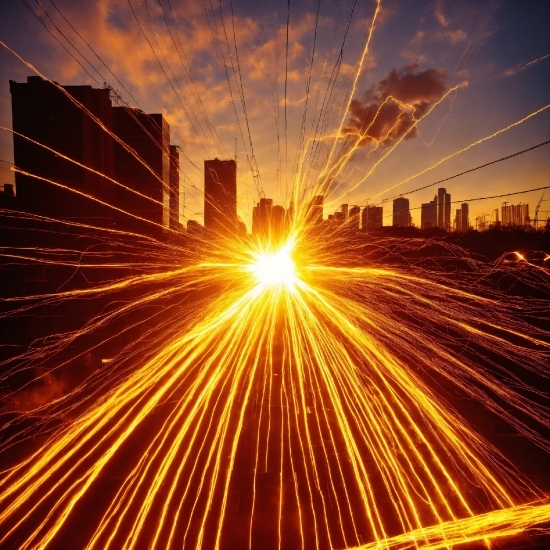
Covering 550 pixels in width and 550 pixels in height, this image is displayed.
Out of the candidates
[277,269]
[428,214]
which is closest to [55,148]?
[277,269]

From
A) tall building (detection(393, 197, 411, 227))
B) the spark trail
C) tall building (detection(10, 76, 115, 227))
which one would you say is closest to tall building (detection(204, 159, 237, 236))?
the spark trail

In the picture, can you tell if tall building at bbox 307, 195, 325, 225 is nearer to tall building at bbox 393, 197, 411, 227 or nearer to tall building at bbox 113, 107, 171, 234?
tall building at bbox 393, 197, 411, 227

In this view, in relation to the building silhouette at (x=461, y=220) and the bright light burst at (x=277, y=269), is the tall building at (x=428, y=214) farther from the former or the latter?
the bright light burst at (x=277, y=269)

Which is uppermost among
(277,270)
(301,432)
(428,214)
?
(428,214)

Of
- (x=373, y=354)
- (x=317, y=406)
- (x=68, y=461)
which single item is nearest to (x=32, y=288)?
(x=68, y=461)

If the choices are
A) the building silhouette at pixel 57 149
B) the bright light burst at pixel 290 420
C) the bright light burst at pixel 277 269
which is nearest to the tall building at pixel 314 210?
the bright light burst at pixel 290 420

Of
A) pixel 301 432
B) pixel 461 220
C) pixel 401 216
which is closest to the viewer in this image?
pixel 301 432

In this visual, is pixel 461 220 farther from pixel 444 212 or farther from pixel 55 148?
pixel 55 148
